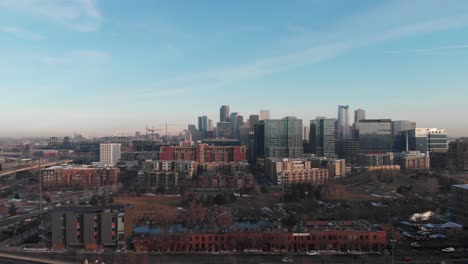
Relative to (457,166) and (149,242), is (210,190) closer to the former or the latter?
(149,242)

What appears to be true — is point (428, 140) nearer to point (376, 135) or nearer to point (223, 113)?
point (376, 135)

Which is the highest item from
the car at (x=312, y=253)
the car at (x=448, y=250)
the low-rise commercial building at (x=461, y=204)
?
the low-rise commercial building at (x=461, y=204)

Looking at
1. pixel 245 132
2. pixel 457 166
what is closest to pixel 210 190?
pixel 457 166

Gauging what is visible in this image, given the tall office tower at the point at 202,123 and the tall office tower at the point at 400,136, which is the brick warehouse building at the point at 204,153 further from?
the tall office tower at the point at 202,123

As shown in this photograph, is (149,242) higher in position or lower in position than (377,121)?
lower

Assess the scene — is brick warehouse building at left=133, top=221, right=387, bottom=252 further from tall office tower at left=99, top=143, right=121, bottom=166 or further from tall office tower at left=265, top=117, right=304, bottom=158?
tall office tower at left=99, top=143, right=121, bottom=166

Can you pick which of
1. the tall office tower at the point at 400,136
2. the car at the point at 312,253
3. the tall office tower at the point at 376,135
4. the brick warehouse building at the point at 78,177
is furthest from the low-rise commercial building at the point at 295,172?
the tall office tower at the point at 400,136

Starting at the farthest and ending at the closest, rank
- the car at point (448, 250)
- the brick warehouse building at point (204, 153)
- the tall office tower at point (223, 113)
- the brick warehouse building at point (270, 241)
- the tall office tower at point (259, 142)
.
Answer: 1. the tall office tower at point (223, 113)
2. the tall office tower at point (259, 142)
3. the brick warehouse building at point (204, 153)
4. the brick warehouse building at point (270, 241)
5. the car at point (448, 250)
